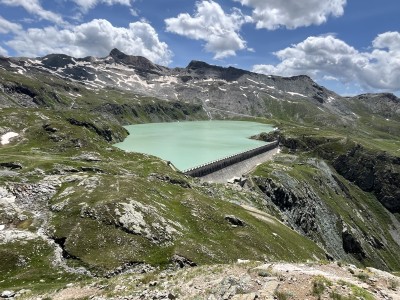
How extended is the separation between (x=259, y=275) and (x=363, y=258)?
6041 inches

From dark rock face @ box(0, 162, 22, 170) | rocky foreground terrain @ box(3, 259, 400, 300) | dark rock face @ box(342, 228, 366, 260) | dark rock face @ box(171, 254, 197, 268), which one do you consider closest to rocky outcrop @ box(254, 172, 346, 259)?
dark rock face @ box(342, 228, 366, 260)

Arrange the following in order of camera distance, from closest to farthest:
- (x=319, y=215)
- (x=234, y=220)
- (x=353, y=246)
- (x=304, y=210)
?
(x=234, y=220), (x=304, y=210), (x=353, y=246), (x=319, y=215)

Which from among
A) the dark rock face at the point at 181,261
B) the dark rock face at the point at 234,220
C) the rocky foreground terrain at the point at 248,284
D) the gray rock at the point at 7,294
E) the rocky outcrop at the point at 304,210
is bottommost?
the rocky outcrop at the point at 304,210

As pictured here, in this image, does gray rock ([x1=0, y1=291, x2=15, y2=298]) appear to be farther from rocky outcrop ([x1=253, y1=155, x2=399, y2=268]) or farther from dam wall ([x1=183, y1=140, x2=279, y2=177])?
rocky outcrop ([x1=253, y1=155, x2=399, y2=268])

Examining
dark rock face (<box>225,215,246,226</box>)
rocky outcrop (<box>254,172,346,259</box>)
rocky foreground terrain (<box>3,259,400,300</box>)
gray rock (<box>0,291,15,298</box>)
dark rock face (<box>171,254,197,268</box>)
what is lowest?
rocky outcrop (<box>254,172,346,259</box>)

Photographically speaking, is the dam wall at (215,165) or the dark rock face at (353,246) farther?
the dark rock face at (353,246)

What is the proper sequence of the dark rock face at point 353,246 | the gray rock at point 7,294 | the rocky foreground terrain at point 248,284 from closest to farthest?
the rocky foreground terrain at point 248,284 → the gray rock at point 7,294 → the dark rock face at point 353,246

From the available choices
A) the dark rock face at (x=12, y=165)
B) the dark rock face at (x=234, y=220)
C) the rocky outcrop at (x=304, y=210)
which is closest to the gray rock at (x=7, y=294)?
the dark rock face at (x=234, y=220)

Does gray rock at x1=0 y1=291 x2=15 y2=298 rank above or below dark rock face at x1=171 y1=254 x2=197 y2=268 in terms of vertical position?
above

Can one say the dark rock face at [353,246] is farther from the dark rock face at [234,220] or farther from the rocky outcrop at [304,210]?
the dark rock face at [234,220]

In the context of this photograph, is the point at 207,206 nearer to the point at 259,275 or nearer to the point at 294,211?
the point at 259,275

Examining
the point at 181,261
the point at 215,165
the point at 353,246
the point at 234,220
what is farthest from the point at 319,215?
the point at 181,261

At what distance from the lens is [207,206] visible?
78.5 meters

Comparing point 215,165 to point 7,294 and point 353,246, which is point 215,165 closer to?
point 353,246
